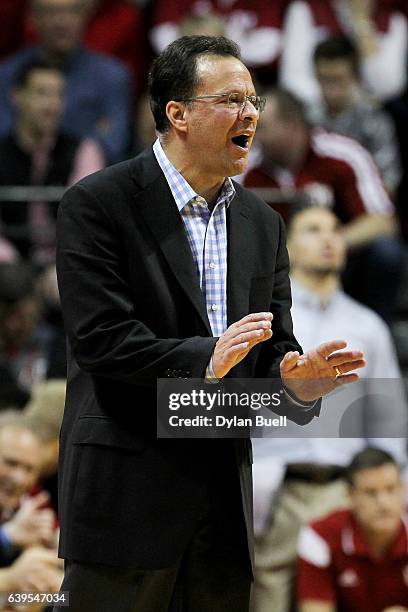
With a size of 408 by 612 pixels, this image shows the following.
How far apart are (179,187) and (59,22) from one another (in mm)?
4057

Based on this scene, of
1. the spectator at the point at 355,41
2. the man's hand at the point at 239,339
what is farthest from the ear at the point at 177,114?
the spectator at the point at 355,41

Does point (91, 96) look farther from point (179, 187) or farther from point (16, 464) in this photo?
point (179, 187)

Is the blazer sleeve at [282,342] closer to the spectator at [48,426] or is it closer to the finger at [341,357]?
the finger at [341,357]

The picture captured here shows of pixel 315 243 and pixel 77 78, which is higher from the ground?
pixel 77 78

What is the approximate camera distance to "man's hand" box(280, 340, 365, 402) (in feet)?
7.47

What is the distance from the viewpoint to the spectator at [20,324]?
5.10 metres

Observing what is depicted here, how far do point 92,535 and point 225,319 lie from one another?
50 cm

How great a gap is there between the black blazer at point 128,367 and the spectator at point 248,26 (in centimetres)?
437

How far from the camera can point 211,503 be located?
2.34 metres

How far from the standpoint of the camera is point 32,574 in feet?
10.4

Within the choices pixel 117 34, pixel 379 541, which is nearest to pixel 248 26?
pixel 117 34

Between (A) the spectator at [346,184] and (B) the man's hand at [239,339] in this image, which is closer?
(B) the man's hand at [239,339]

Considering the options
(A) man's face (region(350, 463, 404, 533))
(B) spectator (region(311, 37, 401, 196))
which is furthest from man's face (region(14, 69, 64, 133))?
(A) man's face (region(350, 463, 404, 533))

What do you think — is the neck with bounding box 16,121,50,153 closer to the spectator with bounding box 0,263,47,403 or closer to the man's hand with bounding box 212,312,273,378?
the spectator with bounding box 0,263,47,403
